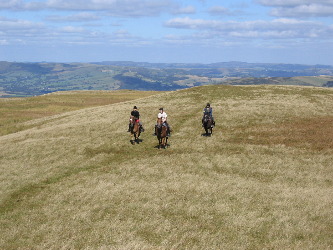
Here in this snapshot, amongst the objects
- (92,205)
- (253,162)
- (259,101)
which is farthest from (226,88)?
(92,205)

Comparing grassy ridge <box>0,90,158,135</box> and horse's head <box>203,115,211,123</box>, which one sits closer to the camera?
horse's head <box>203,115,211,123</box>

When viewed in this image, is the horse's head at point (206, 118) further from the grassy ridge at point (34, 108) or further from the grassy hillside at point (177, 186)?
the grassy ridge at point (34, 108)

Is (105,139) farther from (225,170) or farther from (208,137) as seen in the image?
(225,170)

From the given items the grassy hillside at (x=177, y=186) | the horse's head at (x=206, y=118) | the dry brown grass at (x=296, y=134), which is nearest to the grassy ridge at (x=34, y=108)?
the grassy hillside at (x=177, y=186)

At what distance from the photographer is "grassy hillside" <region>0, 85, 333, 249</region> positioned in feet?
54.1

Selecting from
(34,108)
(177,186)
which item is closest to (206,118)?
(177,186)

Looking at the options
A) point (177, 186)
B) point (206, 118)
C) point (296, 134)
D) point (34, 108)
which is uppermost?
point (206, 118)

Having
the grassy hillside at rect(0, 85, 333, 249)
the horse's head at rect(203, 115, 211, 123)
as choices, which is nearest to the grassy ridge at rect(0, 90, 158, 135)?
the grassy hillside at rect(0, 85, 333, 249)

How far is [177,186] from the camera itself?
2288cm

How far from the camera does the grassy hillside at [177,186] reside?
16.5 metres

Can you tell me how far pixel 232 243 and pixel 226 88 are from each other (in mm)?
52335

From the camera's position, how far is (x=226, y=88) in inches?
2574

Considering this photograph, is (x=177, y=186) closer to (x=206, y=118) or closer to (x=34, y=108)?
(x=206, y=118)

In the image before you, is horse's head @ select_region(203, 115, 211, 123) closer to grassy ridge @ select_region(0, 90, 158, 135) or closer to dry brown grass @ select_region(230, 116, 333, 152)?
dry brown grass @ select_region(230, 116, 333, 152)
